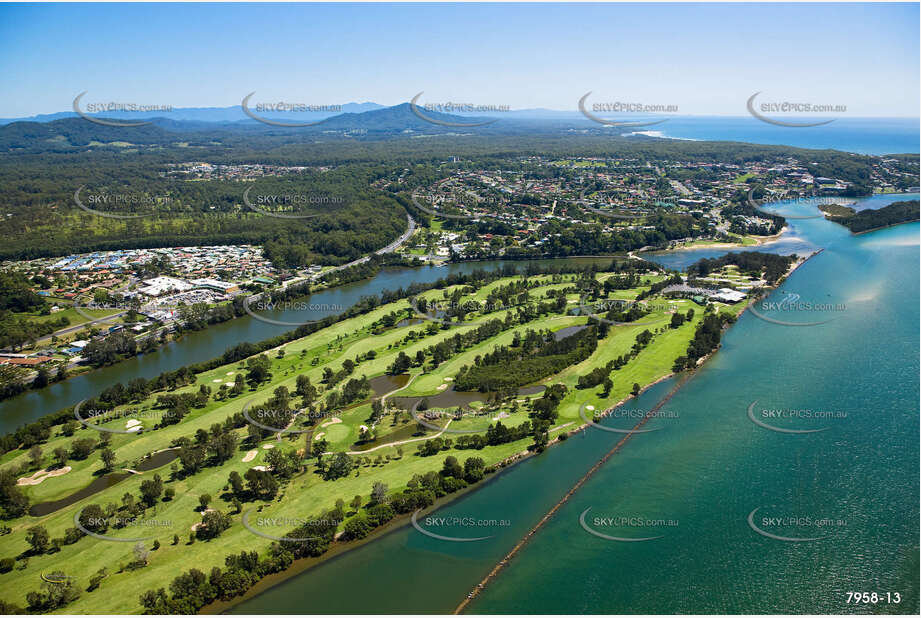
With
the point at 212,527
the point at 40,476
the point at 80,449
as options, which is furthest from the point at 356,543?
the point at 40,476

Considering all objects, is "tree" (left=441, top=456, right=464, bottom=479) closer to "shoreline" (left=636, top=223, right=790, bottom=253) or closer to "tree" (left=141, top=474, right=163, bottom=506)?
"tree" (left=141, top=474, right=163, bottom=506)

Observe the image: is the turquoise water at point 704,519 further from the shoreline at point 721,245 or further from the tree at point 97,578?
the shoreline at point 721,245

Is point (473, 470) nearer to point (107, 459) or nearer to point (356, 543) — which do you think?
point (356, 543)

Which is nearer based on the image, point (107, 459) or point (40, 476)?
point (40, 476)

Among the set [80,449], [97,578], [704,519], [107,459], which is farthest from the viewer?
[80,449]

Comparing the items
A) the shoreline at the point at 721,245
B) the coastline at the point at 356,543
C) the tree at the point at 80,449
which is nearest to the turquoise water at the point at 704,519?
the coastline at the point at 356,543

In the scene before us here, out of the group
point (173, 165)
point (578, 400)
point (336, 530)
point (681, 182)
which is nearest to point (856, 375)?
point (578, 400)

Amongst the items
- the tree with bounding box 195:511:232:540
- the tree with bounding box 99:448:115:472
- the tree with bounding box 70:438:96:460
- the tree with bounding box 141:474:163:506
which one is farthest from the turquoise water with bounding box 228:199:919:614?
the tree with bounding box 70:438:96:460
